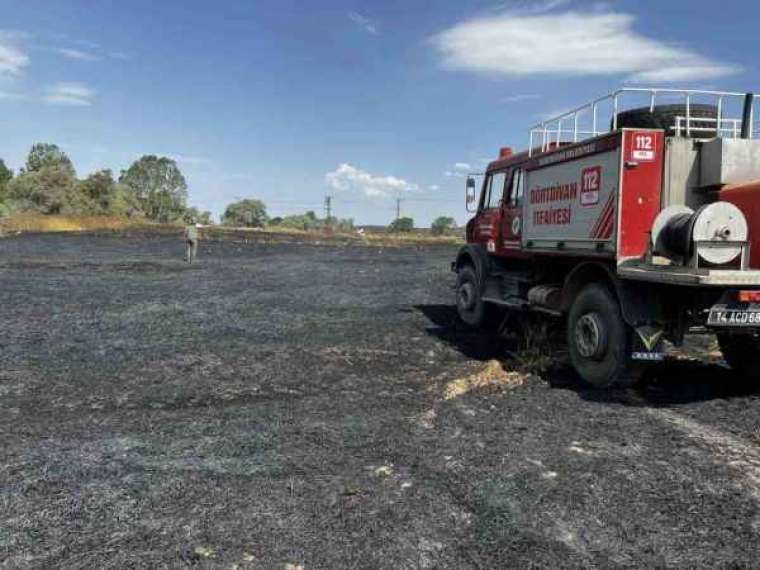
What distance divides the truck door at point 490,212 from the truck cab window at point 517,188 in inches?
12.3

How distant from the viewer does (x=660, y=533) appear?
3586 millimetres

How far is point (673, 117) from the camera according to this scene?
6828 millimetres

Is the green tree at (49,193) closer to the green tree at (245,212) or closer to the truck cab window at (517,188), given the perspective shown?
the green tree at (245,212)

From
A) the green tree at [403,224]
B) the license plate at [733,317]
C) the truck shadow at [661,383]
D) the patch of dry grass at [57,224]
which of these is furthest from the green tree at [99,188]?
the license plate at [733,317]

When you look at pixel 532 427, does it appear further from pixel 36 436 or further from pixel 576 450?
pixel 36 436

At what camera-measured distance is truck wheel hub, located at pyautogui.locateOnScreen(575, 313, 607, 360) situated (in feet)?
22.1

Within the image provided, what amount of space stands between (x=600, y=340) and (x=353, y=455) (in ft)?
11.1

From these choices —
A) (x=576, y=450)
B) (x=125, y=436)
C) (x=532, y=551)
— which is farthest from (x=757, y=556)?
(x=125, y=436)

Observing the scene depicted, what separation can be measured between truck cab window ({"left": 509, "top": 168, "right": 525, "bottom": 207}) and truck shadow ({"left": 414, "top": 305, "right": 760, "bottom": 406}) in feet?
7.57

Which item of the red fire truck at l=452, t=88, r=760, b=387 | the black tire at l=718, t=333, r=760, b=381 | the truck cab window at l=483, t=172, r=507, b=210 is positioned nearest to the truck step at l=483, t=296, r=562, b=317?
the red fire truck at l=452, t=88, r=760, b=387

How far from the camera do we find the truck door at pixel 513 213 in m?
9.55

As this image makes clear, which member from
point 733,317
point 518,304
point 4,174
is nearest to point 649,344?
point 733,317

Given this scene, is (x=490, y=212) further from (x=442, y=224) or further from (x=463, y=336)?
(x=442, y=224)

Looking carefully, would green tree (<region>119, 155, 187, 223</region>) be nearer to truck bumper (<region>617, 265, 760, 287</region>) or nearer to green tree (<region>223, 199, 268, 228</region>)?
green tree (<region>223, 199, 268, 228</region>)
